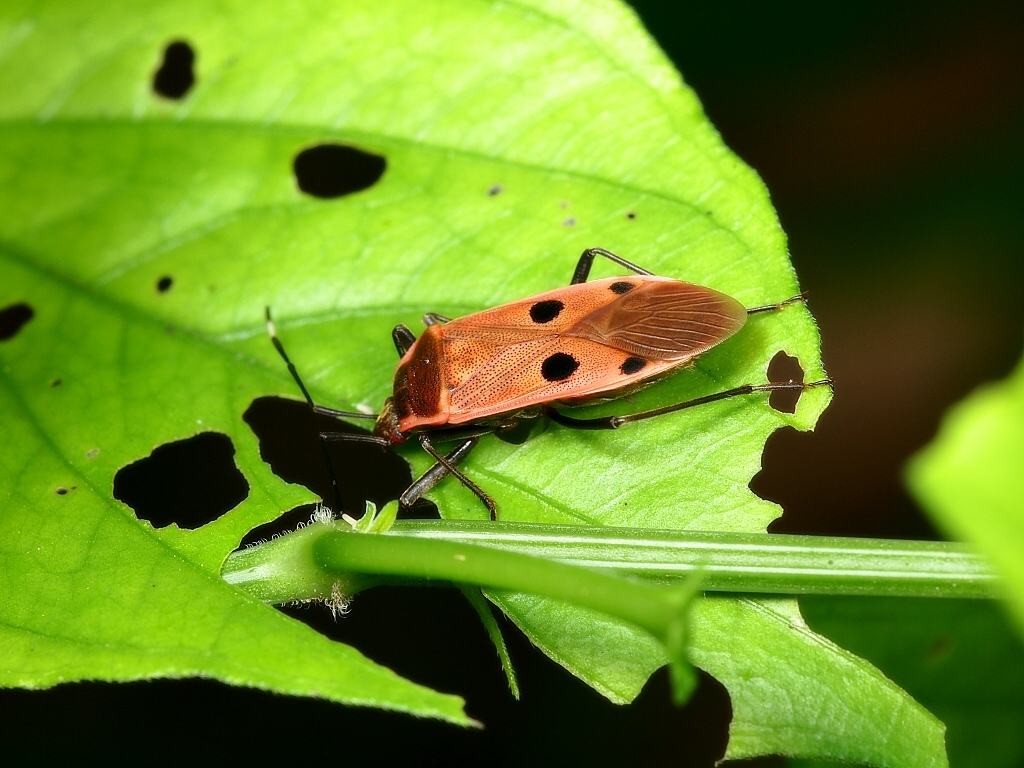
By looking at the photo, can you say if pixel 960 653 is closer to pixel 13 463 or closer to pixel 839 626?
pixel 839 626

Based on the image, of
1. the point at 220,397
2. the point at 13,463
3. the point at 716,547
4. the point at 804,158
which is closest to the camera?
the point at 716,547

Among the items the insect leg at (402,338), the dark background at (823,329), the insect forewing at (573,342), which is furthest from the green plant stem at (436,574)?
the dark background at (823,329)

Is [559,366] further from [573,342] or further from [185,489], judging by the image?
[185,489]

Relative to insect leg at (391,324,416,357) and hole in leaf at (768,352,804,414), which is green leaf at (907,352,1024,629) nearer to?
hole in leaf at (768,352,804,414)

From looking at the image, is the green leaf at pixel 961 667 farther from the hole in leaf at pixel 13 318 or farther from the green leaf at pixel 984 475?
the hole in leaf at pixel 13 318

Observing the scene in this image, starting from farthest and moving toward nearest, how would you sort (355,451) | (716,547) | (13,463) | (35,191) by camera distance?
(355,451) → (35,191) → (13,463) → (716,547)

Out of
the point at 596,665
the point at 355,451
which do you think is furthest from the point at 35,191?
the point at 596,665
